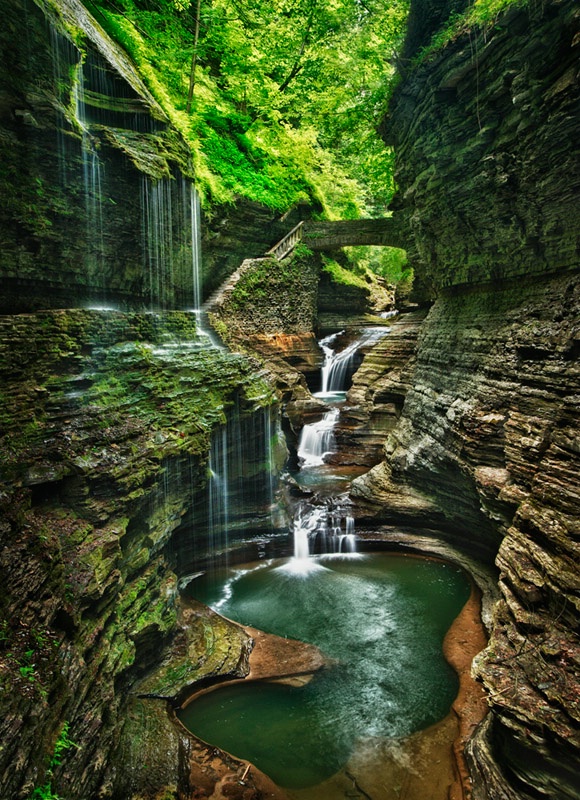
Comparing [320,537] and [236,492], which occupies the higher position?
[236,492]

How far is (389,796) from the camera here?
5.79m

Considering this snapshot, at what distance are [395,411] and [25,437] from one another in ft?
41.1

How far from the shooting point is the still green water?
268 inches

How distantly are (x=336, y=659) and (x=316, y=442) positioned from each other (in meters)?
10.7

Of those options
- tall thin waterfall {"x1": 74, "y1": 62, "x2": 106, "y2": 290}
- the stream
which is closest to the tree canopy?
tall thin waterfall {"x1": 74, "y1": 62, "x2": 106, "y2": 290}

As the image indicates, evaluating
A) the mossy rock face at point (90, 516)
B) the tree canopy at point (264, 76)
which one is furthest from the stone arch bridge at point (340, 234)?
the mossy rock face at point (90, 516)

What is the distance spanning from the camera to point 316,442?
61.1 ft

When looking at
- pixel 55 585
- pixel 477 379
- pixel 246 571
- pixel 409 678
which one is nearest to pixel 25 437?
pixel 55 585

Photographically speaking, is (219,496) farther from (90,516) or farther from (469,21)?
(469,21)

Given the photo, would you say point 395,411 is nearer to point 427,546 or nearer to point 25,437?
point 427,546

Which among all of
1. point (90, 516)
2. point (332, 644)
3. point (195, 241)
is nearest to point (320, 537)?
point (332, 644)

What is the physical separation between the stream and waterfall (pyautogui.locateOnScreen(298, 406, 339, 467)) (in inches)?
154

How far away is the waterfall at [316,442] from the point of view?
18203 mm

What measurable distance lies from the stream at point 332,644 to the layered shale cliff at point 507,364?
1.37m
